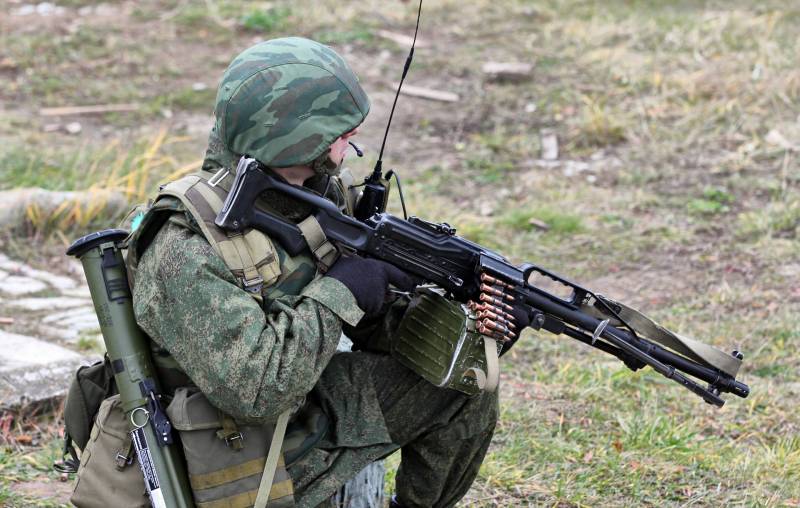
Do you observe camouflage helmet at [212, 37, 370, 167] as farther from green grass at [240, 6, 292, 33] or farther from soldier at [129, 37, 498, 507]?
green grass at [240, 6, 292, 33]

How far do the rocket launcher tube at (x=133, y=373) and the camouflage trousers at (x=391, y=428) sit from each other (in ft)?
1.15

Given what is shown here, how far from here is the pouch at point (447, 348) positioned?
2.83 m

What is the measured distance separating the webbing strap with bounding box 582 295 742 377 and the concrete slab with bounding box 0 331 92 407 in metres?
2.52

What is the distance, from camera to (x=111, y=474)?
2734 millimetres

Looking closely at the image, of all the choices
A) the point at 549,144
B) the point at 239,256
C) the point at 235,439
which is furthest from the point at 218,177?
the point at 549,144

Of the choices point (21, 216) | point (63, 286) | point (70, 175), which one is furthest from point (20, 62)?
point (63, 286)

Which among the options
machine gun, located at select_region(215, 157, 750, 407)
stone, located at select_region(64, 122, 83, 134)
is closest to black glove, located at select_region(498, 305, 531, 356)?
machine gun, located at select_region(215, 157, 750, 407)

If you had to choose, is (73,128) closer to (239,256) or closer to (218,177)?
(218,177)

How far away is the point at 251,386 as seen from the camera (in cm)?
250

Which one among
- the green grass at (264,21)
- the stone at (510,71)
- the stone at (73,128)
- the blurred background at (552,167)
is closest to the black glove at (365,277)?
the blurred background at (552,167)

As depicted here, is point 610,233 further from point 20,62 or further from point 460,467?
point 20,62

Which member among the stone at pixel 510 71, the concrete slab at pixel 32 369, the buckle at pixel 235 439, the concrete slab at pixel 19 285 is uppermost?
the buckle at pixel 235 439

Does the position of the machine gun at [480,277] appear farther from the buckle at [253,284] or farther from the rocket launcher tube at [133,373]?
the rocket launcher tube at [133,373]

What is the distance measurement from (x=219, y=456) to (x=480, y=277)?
93 centimetres
